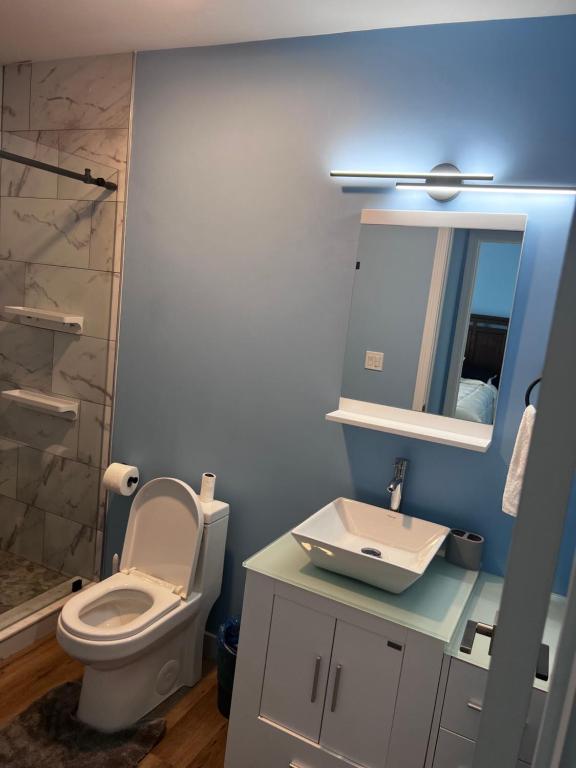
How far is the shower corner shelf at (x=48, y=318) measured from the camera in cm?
292

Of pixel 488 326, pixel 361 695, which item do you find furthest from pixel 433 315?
pixel 361 695

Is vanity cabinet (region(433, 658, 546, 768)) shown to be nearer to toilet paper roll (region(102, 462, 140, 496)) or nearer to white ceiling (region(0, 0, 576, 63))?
toilet paper roll (region(102, 462, 140, 496))

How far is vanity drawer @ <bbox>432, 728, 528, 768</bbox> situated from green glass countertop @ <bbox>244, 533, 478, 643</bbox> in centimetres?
29

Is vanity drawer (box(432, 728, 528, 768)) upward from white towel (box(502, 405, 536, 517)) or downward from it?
downward

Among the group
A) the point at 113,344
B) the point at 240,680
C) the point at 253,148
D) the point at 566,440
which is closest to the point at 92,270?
the point at 113,344

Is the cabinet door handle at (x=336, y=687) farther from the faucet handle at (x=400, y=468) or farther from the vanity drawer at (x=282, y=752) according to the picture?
the faucet handle at (x=400, y=468)

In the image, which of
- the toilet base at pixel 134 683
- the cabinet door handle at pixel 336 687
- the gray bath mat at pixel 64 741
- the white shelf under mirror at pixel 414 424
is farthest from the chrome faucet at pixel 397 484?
the gray bath mat at pixel 64 741

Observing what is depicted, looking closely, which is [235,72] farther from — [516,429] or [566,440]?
[566,440]

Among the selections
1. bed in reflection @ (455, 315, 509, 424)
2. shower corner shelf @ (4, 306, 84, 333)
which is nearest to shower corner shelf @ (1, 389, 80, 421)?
shower corner shelf @ (4, 306, 84, 333)

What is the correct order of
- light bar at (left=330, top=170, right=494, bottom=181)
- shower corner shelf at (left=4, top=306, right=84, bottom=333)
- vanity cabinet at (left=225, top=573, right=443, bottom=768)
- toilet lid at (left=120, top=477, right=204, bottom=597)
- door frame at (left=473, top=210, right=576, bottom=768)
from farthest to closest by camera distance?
1. shower corner shelf at (left=4, top=306, right=84, bottom=333)
2. toilet lid at (left=120, top=477, right=204, bottom=597)
3. light bar at (left=330, top=170, right=494, bottom=181)
4. vanity cabinet at (left=225, top=573, right=443, bottom=768)
5. door frame at (left=473, top=210, right=576, bottom=768)

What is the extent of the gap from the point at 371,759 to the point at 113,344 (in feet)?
6.90

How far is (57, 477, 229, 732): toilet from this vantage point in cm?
216

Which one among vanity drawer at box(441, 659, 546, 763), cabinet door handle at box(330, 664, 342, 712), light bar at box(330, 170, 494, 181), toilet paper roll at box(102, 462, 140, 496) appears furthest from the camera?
toilet paper roll at box(102, 462, 140, 496)

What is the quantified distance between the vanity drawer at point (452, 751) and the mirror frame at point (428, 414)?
2.93ft
